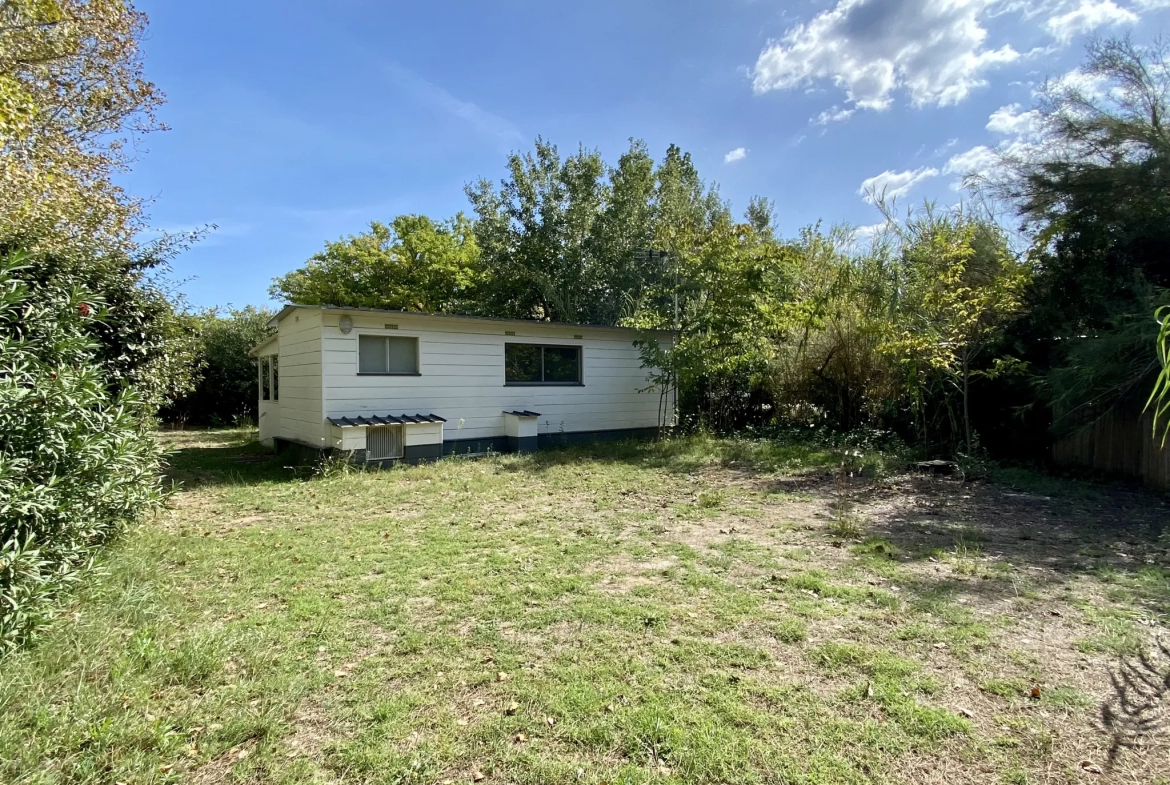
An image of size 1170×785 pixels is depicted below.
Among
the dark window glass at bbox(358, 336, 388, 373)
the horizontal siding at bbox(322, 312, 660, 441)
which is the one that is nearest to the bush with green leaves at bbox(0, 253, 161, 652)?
the horizontal siding at bbox(322, 312, 660, 441)

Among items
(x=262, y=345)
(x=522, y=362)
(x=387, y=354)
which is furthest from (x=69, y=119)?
(x=522, y=362)

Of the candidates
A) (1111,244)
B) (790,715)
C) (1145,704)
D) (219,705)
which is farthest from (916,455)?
(219,705)

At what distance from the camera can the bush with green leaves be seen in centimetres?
236

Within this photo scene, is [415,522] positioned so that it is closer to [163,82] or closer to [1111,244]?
Answer: [1111,244]

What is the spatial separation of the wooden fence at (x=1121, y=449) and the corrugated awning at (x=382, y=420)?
907cm

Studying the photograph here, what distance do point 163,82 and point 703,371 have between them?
10.7 meters

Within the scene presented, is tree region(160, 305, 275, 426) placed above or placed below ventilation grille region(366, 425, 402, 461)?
above

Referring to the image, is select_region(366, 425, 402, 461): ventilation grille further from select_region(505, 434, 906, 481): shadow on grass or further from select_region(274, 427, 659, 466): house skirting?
select_region(505, 434, 906, 481): shadow on grass

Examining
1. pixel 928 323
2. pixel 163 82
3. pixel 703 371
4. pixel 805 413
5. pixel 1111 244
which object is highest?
pixel 163 82

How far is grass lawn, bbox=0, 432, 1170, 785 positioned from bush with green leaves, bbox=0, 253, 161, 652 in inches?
10.3

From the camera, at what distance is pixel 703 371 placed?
31.8ft

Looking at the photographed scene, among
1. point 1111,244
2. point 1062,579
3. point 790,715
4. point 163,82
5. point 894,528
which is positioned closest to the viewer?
point 790,715

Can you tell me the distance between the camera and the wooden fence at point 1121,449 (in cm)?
616

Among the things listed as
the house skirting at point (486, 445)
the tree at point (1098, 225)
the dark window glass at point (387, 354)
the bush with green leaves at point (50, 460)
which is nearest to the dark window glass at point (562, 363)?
the house skirting at point (486, 445)
